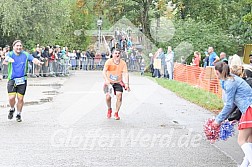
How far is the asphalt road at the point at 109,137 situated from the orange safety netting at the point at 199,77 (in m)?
4.04

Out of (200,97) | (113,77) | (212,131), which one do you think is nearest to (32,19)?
(200,97)

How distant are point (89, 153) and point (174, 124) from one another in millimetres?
3819

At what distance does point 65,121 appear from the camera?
1244cm

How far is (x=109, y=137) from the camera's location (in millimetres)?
10242

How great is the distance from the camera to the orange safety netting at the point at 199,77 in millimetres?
20234

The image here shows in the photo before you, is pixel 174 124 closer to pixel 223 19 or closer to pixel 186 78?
pixel 186 78

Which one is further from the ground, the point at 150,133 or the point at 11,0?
the point at 11,0

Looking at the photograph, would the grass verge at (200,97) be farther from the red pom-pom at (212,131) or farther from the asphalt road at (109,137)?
the red pom-pom at (212,131)

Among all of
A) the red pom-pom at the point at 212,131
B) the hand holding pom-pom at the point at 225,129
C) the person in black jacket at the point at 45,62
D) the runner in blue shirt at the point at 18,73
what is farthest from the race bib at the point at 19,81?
the person in black jacket at the point at 45,62

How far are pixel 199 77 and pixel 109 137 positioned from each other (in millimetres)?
13862

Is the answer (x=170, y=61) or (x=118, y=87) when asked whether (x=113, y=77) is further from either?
(x=170, y=61)

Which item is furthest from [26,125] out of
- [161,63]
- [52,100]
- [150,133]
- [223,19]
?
[223,19]

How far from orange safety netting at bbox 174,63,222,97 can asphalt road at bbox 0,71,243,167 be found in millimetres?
4040

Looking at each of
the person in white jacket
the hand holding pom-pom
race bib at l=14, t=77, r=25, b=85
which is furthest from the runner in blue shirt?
the person in white jacket
